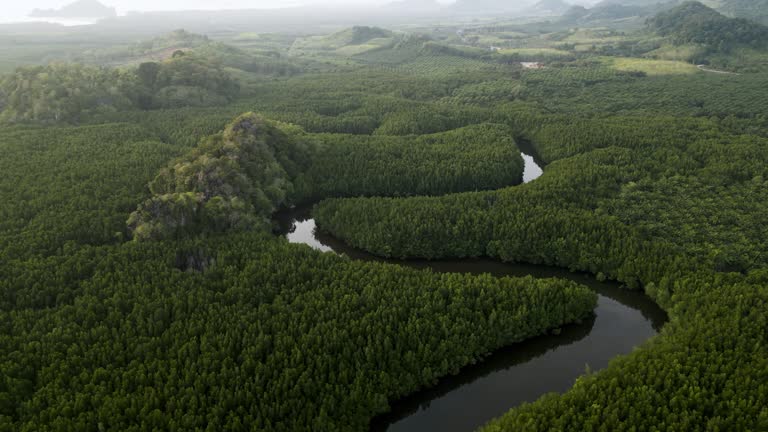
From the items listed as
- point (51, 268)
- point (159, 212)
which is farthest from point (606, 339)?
point (51, 268)

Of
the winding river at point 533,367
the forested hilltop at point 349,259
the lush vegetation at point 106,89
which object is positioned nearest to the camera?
the forested hilltop at point 349,259

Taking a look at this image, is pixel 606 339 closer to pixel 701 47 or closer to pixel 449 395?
pixel 449 395

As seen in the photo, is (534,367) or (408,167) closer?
(534,367)

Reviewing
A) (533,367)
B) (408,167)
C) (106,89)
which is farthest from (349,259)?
(106,89)

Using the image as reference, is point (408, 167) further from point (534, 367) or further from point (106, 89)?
point (106, 89)

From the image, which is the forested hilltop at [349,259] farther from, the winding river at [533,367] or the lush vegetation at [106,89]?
the winding river at [533,367]

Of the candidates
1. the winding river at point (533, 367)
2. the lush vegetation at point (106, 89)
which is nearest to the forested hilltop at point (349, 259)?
the lush vegetation at point (106, 89)
